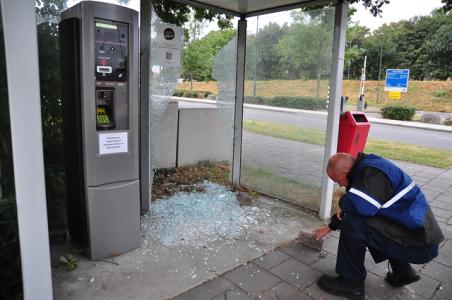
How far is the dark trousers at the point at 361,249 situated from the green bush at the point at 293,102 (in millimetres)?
1709

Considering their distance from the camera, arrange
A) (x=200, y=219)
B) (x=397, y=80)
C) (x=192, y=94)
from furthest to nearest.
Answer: (x=192, y=94) < (x=397, y=80) < (x=200, y=219)

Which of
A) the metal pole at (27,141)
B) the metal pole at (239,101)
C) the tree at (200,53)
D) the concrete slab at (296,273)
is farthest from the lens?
the tree at (200,53)

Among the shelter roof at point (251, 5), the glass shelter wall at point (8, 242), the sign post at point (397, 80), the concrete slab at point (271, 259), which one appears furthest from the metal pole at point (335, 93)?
the sign post at point (397, 80)

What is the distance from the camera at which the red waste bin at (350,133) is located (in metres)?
4.05

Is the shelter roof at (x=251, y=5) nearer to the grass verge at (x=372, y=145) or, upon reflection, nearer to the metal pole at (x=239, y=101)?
the metal pole at (x=239, y=101)

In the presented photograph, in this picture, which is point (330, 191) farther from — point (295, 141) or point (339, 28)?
point (339, 28)

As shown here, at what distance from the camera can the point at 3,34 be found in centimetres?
186

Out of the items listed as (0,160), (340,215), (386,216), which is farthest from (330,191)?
(0,160)

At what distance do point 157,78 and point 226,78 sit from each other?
1.29 m

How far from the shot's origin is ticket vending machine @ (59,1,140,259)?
2.64 metres

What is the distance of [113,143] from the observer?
9.23ft

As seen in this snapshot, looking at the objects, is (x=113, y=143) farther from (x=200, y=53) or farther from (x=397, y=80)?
(x=397, y=80)

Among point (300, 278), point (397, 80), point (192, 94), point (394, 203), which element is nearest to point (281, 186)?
point (300, 278)

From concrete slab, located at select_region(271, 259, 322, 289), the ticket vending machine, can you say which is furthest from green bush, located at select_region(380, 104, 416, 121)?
the ticket vending machine
